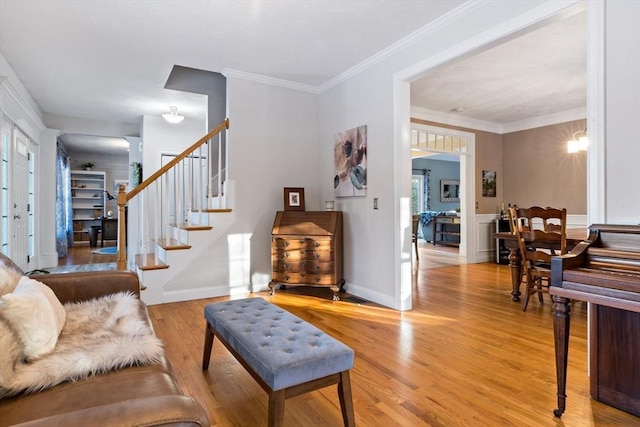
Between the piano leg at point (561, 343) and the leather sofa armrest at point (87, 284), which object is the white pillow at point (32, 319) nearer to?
the leather sofa armrest at point (87, 284)

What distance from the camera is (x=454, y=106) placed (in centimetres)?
555

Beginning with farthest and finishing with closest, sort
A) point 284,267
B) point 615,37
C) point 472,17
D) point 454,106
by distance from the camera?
point 454,106
point 284,267
point 472,17
point 615,37

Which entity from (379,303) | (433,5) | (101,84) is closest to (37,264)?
(101,84)

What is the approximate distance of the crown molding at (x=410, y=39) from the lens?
2.77 meters

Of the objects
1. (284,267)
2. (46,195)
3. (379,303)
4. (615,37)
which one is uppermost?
(615,37)

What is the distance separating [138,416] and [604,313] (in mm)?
2185

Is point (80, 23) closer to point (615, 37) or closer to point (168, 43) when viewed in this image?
point (168, 43)

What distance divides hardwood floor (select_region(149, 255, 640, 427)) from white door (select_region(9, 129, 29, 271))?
2.72 metres

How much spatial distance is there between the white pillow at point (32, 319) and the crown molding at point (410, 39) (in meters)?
3.26

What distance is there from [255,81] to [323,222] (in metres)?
1.89

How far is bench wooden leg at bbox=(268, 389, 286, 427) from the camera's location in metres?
1.39

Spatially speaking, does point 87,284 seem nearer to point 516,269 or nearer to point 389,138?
point 389,138

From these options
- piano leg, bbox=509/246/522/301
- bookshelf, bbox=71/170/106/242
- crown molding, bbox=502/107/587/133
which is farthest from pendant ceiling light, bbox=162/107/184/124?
bookshelf, bbox=71/170/106/242

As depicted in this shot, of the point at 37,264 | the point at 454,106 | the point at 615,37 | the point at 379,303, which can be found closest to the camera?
the point at 615,37
